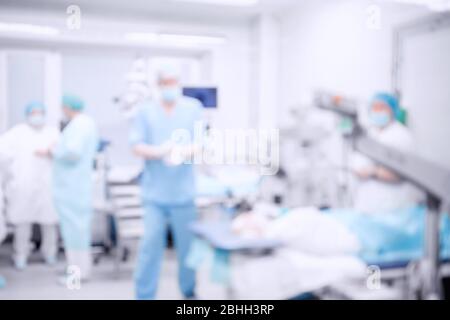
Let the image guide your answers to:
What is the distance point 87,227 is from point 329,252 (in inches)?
38.6

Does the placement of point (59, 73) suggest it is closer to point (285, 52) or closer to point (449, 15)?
point (285, 52)

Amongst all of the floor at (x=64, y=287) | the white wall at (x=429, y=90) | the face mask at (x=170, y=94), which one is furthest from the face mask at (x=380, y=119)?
the floor at (x=64, y=287)

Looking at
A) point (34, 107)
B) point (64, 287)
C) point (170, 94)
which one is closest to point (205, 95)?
point (170, 94)

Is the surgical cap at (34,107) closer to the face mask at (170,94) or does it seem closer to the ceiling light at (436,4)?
the face mask at (170,94)

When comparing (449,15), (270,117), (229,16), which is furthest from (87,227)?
(449,15)

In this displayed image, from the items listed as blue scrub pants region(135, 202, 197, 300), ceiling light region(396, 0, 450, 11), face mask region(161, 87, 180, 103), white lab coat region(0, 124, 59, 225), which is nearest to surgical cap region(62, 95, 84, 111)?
white lab coat region(0, 124, 59, 225)

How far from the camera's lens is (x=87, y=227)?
1.89 m

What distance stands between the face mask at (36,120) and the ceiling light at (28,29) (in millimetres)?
264

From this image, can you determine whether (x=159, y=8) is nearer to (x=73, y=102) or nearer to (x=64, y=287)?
(x=73, y=102)

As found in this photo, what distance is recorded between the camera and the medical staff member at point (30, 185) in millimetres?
1459

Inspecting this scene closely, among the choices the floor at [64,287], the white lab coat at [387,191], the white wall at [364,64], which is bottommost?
the floor at [64,287]

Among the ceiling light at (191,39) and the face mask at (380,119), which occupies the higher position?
the ceiling light at (191,39)

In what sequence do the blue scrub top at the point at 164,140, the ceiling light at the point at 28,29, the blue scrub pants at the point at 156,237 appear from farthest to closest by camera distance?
1. the blue scrub pants at the point at 156,237
2. the blue scrub top at the point at 164,140
3. the ceiling light at the point at 28,29

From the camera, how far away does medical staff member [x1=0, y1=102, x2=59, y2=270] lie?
1459mm
